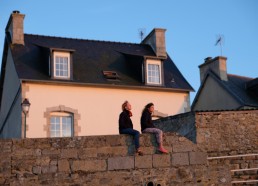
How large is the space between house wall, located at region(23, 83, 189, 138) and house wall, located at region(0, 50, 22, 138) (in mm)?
759

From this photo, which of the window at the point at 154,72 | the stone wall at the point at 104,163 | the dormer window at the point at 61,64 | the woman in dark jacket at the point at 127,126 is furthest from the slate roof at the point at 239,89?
the woman in dark jacket at the point at 127,126

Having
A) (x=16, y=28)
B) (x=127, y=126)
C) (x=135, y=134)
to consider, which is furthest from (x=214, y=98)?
(x=135, y=134)

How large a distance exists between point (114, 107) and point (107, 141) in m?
10.6

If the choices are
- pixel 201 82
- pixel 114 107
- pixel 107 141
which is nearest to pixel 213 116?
pixel 107 141

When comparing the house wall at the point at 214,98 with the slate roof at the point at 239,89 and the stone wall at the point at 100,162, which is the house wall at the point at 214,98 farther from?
the stone wall at the point at 100,162

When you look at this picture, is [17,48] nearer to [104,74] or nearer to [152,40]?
[104,74]

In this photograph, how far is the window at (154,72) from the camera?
861 inches

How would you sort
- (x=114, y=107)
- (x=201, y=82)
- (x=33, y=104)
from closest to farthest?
(x=33, y=104)
(x=114, y=107)
(x=201, y=82)

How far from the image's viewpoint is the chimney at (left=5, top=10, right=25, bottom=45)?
2152 centimetres

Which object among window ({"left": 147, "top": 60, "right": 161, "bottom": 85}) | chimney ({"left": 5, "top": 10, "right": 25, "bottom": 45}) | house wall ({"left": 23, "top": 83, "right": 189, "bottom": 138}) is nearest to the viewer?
house wall ({"left": 23, "top": 83, "right": 189, "bottom": 138})

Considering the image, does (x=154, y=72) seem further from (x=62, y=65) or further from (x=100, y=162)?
(x=100, y=162)

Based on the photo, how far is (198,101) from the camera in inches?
1056

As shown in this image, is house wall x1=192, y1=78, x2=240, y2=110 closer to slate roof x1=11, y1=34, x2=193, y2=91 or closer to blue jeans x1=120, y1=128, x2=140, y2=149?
slate roof x1=11, y1=34, x2=193, y2=91

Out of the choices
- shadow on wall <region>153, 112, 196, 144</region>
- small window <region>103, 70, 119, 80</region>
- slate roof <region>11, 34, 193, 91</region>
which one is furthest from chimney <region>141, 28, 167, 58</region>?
shadow on wall <region>153, 112, 196, 144</region>
